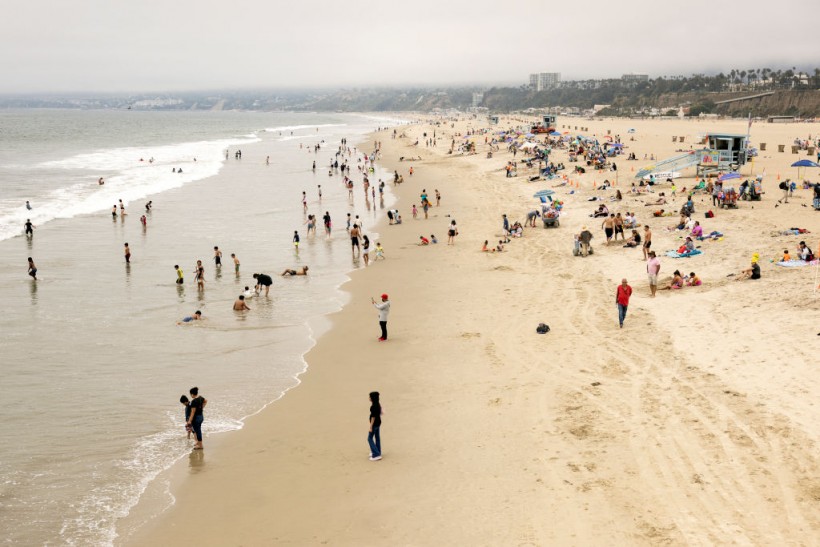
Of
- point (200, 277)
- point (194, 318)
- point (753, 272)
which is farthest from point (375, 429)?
point (200, 277)

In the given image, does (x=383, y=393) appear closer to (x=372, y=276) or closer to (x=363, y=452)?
(x=363, y=452)

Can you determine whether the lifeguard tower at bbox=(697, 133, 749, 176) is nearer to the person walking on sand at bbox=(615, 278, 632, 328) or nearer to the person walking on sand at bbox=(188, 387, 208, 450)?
the person walking on sand at bbox=(615, 278, 632, 328)

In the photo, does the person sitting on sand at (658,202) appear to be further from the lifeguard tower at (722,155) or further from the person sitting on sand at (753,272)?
the person sitting on sand at (753,272)

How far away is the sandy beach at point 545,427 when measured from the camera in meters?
7.79

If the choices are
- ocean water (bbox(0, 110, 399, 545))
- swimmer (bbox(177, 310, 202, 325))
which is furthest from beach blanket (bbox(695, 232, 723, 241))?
swimmer (bbox(177, 310, 202, 325))

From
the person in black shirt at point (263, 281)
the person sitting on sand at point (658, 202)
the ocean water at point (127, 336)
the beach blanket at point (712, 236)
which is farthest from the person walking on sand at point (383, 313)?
the person sitting on sand at point (658, 202)

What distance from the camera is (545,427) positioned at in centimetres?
1020

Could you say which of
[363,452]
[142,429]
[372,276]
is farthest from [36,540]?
[372,276]

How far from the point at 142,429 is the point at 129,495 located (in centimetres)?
218

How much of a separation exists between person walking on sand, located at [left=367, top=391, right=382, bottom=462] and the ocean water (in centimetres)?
321

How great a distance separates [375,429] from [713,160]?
104 ft

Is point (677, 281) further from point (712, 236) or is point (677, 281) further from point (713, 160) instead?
point (713, 160)

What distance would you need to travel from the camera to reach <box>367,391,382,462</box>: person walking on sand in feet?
30.9

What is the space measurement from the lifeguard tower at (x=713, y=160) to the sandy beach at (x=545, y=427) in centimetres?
1584
